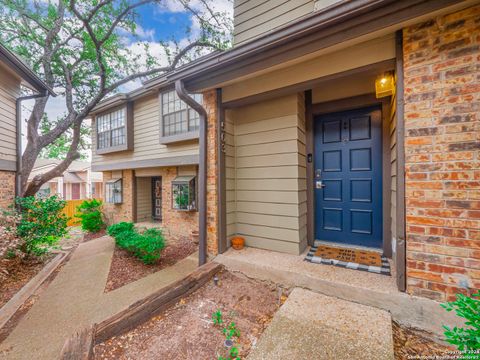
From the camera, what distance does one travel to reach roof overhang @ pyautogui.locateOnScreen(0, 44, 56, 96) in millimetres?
3564

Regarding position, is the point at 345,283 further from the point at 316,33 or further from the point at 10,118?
the point at 10,118

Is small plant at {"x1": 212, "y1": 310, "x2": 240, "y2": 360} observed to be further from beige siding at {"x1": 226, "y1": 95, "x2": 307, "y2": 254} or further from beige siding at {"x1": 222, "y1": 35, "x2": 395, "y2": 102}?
beige siding at {"x1": 222, "y1": 35, "x2": 395, "y2": 102}

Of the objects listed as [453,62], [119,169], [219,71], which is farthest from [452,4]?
[119,169]

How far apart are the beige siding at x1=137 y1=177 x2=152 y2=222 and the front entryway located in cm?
Result: 9

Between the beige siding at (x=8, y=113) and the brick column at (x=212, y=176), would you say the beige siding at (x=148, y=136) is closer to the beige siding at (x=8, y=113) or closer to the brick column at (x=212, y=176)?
the brick column at (x=212, y=176)

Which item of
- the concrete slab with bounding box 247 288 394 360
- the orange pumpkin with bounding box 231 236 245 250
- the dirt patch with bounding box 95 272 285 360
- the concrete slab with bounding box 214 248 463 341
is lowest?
the dirt patch with bounding box 95 272 285 360

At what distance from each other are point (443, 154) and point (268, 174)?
1.95 metres

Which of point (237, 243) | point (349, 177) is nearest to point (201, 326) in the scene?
point (237, 243)

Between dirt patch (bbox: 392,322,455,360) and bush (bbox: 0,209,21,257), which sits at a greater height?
bush (bbox: 0,209,21,257)

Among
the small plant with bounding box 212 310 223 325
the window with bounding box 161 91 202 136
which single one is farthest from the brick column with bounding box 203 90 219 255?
the window with bounding box 161 91 202 136

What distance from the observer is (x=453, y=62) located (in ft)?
5.56

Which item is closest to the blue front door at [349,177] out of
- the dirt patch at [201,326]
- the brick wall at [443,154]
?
the brick wall at [443,154]

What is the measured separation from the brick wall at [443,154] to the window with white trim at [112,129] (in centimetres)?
669

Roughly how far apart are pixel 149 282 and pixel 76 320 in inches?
35.9
